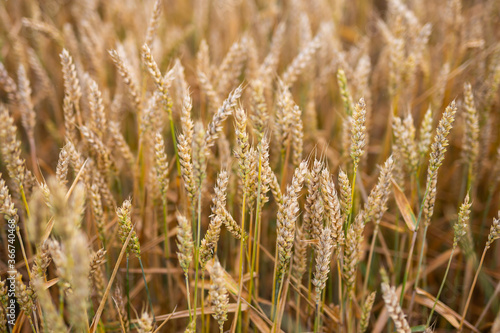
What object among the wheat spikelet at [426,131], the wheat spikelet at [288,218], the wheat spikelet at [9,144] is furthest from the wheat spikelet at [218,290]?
the wheat spikelet at [426,131]

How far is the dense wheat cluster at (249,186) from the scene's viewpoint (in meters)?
1.12

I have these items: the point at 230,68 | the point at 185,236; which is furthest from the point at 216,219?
the point at 230,68

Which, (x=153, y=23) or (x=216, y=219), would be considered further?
(x=153, y=23)

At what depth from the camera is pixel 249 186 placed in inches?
46.2

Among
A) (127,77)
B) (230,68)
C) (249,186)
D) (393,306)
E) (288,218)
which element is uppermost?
(230,68)

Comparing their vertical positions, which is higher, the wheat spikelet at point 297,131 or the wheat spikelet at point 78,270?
the wheat spikelet at point 297,131

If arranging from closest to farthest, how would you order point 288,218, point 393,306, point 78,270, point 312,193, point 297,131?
point 78,270 → point 393,306 → point 288,218 → point 312,193 → point 297,131

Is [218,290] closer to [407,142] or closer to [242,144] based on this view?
[242,144]

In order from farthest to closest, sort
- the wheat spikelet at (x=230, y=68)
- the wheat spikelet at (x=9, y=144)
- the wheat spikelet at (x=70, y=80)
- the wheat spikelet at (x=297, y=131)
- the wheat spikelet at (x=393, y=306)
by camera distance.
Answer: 1. the wheat spikelet at (x=230, y=68)
2. the wheat spikelet at (x=70, y=80)
3. the wheat spikelet at (x=297, y=131)
4. the wheat spikelet at (x=9, y=144)
5. the wheat spikelet at (x=393, y=306)

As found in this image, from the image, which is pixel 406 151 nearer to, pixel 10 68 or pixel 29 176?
pixel 29 176

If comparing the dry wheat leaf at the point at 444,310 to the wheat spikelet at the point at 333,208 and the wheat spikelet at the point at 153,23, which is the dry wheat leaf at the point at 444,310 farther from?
the wheat spikelet at the point at 153,23

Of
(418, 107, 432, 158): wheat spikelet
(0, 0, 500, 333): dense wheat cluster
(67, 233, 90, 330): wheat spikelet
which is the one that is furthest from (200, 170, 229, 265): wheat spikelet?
(418, 107, 432, 158): wheat spikelet

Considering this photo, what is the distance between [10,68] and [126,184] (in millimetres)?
1582

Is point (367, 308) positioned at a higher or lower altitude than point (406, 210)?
lower
